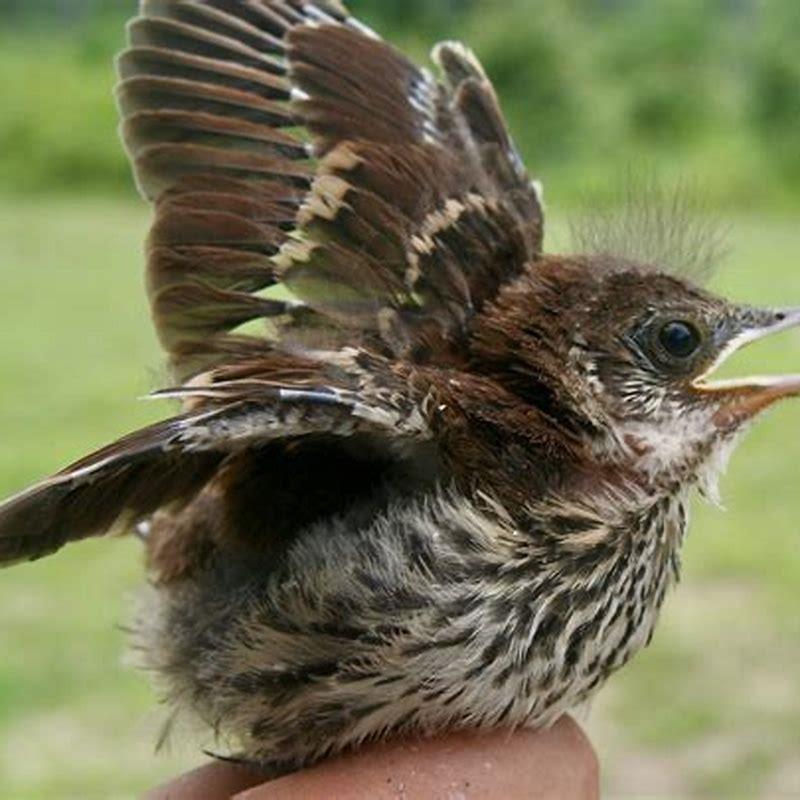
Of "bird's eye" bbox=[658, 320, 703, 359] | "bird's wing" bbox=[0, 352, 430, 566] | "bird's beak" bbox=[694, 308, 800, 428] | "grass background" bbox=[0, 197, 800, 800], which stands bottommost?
"grass background" bbox=[0, 197, 800, 800]

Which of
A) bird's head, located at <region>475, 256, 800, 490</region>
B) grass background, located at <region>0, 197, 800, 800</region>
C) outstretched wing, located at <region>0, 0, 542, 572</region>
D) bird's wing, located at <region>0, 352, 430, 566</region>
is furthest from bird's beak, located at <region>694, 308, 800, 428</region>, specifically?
grass background, located at <region>0, 197, 800, 800</region>

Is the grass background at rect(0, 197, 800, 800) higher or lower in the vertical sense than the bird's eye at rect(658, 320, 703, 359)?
lower

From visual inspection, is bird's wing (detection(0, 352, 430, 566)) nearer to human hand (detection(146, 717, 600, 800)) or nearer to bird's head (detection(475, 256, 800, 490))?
bird's head (detection(475, 256, 800, 490))

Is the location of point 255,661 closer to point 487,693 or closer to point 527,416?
point 487,693

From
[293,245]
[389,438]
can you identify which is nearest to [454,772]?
[389,438]

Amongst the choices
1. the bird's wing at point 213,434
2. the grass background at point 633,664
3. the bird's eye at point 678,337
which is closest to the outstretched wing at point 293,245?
the bird's wing at point 213,434

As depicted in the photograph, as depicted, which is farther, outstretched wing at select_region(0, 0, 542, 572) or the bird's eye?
the bird's eye
